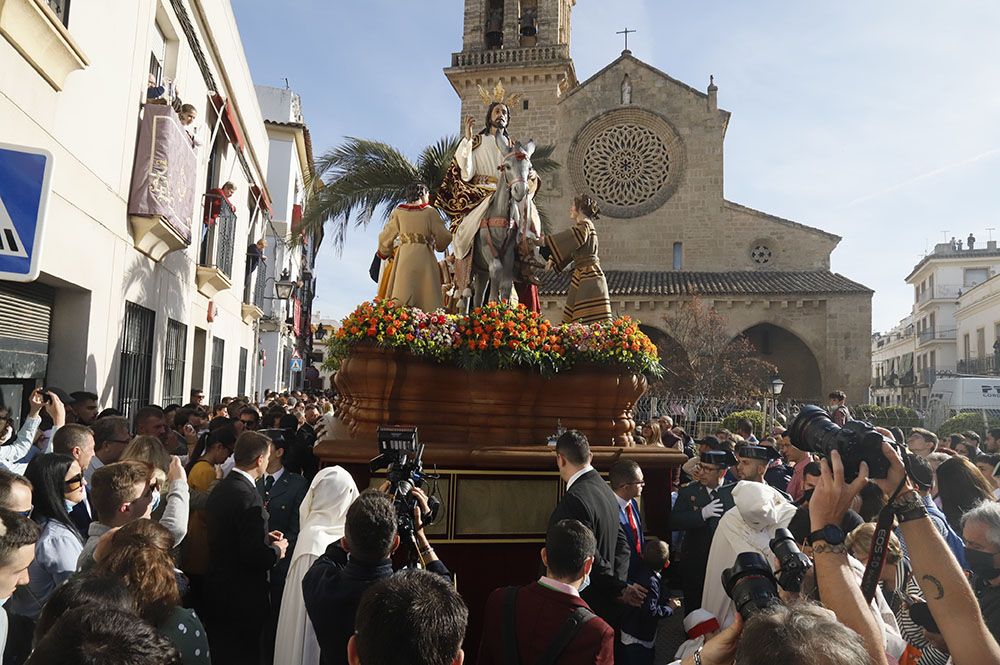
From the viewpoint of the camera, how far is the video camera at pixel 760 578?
189 cm

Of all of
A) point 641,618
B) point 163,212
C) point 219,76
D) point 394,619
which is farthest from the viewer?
point 219,76

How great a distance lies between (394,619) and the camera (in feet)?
6.34

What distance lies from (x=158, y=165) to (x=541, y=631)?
8.74 m

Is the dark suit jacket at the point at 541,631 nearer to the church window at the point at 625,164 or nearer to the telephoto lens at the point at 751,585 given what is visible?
the telephoto lens at the point at 751,585

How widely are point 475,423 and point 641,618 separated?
221cm

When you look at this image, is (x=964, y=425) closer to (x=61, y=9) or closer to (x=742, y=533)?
(x=742, y=533)

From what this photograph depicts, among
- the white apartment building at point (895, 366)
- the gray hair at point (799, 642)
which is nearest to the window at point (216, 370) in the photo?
the gray hair at point (799, 642)

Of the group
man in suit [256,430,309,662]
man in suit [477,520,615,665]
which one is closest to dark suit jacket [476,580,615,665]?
man in suit [477,520,615,665]

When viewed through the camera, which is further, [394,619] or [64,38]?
[64,38]

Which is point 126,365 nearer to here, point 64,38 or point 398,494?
point 64,38

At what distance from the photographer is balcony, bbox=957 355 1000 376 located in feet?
130

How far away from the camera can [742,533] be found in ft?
13.5

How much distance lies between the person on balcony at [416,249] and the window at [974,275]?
59.6 metres

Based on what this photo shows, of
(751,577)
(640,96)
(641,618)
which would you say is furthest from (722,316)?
(751,577)
